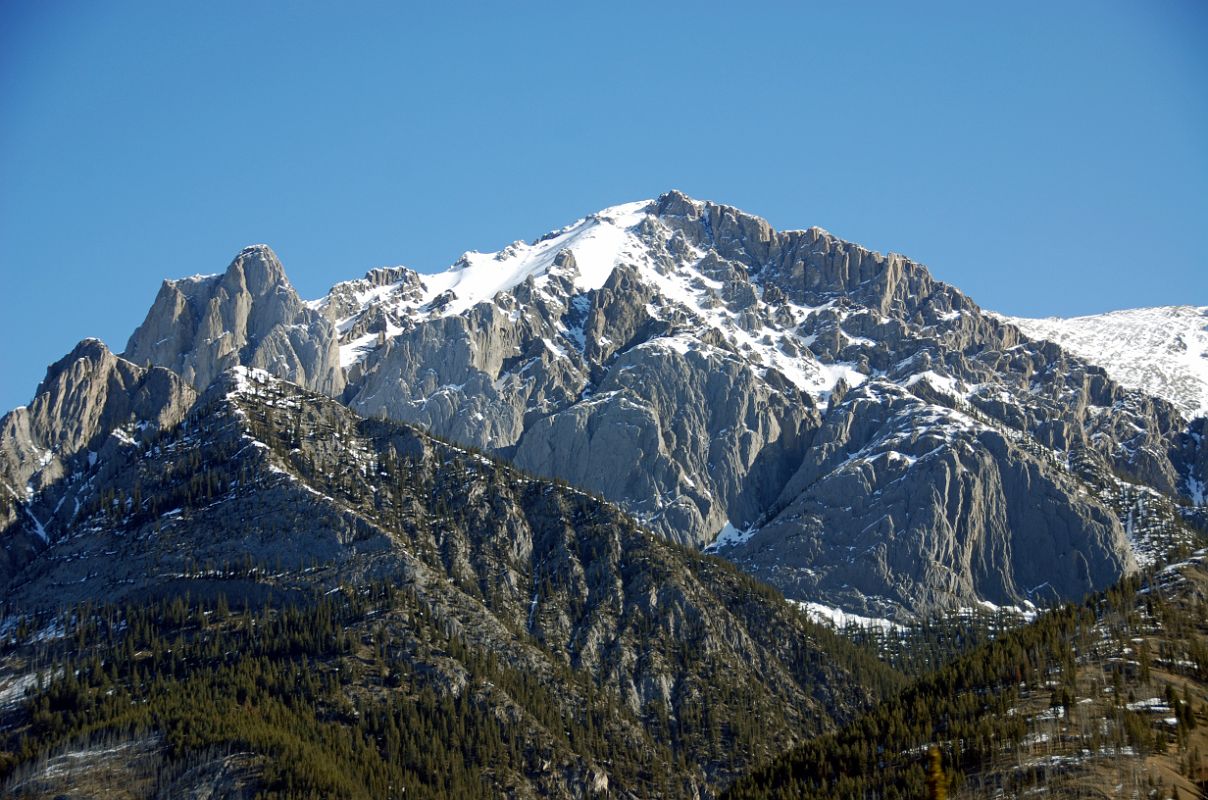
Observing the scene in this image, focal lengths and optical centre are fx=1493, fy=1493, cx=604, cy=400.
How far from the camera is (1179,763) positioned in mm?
163875

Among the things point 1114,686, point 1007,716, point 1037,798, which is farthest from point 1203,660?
point 1037,798

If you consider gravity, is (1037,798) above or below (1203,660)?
below

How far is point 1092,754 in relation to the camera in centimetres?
16788

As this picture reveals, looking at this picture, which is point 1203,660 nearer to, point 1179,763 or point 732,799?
point 1179,763

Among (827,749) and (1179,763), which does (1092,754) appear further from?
(827,749)

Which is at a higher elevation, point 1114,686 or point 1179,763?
point 1114,686

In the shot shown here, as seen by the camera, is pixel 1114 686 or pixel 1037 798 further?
pixel 1114 686

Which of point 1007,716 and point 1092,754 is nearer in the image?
point 1092,754

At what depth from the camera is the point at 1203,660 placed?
194 metres

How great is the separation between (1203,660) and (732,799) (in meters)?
64.0

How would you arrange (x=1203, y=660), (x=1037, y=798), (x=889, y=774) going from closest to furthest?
(x=1037, y=798) < (x=889, y=774) < (x=1203, y=660)

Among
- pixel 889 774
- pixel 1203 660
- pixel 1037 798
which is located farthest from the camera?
pixel 1203 660

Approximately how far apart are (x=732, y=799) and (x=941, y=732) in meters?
27.7

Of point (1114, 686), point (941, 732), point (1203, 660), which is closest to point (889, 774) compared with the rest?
point (941, 732)
